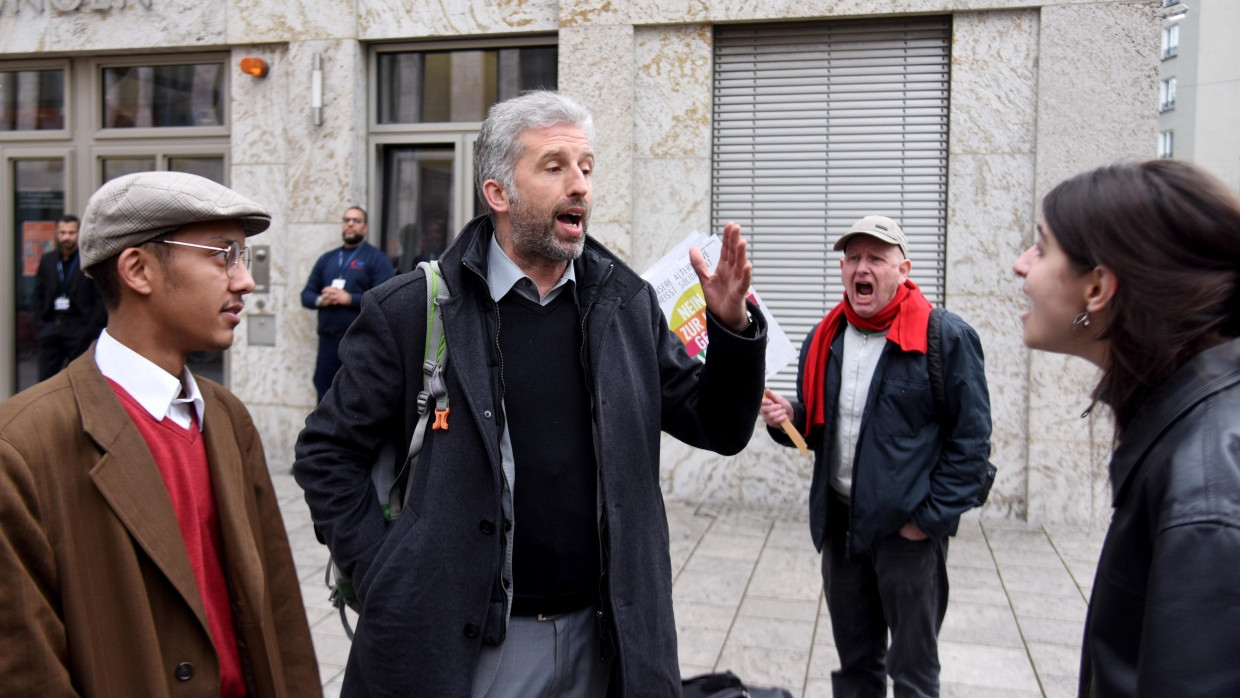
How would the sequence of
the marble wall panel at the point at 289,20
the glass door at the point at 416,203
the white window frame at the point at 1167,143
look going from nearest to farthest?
the white window frame at the point at 1167,143, the marble wall panel at the point at 289,20, the glass door at the point at 416,203

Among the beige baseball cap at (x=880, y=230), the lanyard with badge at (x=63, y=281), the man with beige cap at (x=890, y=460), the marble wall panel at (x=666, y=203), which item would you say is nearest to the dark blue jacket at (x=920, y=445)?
the man with beige cap at (x=890, y=460)

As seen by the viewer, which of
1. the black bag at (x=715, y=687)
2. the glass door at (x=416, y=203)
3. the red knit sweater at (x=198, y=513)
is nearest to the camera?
the red knit sweater at (x=198, y=513)

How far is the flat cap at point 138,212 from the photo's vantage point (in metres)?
2.01

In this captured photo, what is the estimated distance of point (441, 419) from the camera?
2297mm

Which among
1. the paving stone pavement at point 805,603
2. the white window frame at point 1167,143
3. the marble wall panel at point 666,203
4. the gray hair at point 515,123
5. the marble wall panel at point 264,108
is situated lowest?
the paving stone pavement at point 805,603

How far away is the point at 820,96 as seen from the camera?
741 centimetres

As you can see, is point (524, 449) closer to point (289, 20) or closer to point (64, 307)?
point (289, 20)

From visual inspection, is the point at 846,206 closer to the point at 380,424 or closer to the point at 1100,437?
the point at 1100,437

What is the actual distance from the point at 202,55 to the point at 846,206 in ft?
18.2

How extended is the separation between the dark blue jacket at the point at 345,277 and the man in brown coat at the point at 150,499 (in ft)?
18.8

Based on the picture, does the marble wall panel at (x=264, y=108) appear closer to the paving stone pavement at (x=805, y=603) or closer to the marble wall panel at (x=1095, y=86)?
the paving stone pavement at (x=805, y=603)

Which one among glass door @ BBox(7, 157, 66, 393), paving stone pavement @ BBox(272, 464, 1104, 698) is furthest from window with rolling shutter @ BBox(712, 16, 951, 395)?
glass door @ BBox(7, 157, 66, 393)

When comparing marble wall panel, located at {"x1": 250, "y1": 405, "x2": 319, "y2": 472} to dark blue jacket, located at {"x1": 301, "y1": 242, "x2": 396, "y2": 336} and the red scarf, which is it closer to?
dark blue jacket, located at {"x1": 301, "y1": 242, "x2": 396, "y2": 336}

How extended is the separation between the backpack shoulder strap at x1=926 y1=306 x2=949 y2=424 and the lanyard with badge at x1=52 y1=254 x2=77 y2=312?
24.5ft
